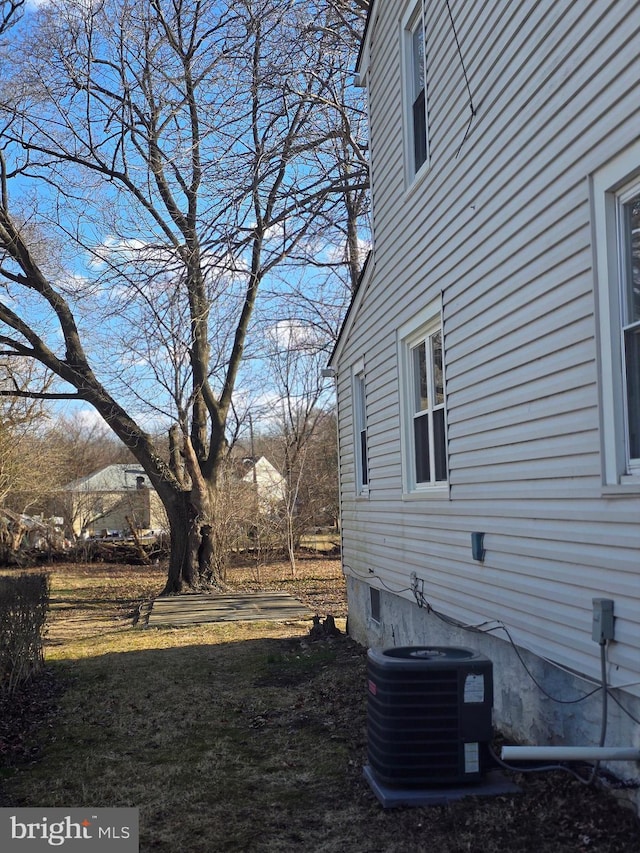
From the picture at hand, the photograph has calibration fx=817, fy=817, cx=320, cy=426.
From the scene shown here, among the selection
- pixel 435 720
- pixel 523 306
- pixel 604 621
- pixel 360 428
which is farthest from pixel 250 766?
pixel 360 428

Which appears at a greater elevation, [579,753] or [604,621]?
[604,621]

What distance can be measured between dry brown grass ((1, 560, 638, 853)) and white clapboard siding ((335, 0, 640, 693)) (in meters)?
0.91

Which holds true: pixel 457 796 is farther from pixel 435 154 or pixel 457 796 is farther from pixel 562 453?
pixel 435 154

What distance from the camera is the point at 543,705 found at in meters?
5.04

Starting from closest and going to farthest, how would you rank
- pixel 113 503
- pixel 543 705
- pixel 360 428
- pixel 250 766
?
pixel 543 705, pixel 250 766, pixel 360 428, pixel 113 503

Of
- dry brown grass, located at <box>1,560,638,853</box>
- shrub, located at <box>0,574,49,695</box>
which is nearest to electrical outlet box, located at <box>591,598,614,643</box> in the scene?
dry brown grass, located at <box>1,560,638,853</box>

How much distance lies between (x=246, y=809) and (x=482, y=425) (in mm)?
3031

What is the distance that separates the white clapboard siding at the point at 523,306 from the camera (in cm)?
421

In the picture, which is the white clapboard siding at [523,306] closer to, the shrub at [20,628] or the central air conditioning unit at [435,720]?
the central air conditioning unit at [435,720]

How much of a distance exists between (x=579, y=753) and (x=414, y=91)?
633cm

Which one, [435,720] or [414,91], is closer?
[435,720]

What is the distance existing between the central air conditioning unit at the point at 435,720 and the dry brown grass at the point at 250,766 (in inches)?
8.7

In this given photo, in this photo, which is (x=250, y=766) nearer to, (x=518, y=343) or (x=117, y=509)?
(x=518, y=343)

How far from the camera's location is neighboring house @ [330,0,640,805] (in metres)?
4.07
